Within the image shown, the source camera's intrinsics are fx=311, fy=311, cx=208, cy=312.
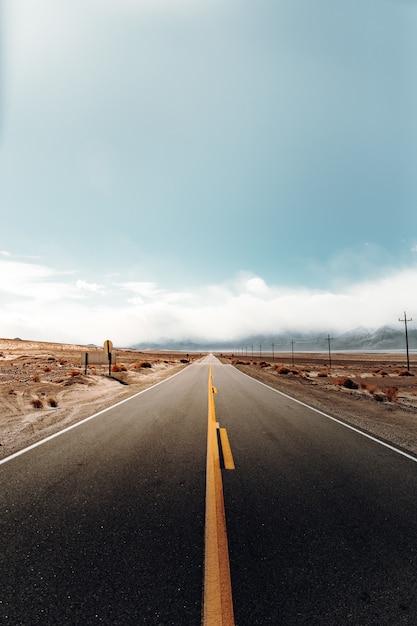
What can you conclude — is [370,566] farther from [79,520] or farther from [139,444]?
[139,444]

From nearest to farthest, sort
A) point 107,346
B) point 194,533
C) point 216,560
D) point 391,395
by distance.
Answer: point 216,560
point 194,533
point 391,395
point 107,346

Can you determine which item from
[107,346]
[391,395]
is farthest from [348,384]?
[107,346]

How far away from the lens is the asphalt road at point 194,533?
101 inches

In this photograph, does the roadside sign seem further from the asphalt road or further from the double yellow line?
the double yellow line

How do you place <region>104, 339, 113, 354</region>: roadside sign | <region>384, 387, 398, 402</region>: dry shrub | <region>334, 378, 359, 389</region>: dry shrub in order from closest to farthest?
<region>384, 387, 398, 402</region>: dry shrub
<region>334, 378, 359, 389</region>: dry shrub
<region>104, 339, 113, 354</region>: roadside sign

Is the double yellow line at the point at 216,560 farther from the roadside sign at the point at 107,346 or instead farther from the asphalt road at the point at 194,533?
the roadside sign at the point at 107,346

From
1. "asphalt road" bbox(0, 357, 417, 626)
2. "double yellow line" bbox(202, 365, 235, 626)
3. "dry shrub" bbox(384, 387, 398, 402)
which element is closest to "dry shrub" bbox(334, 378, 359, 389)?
"dry shrub" bbox(384, 387, 398, 402)

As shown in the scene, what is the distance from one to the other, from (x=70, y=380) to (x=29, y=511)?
54.8ft

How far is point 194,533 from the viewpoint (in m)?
3.63

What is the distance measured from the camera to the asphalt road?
8.40 ft

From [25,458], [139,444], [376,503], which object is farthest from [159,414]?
[376,503]

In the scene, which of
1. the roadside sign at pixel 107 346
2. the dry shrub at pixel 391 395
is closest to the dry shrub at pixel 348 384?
the dry shrub at pixel 391 395

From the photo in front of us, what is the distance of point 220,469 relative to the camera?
5715 mm

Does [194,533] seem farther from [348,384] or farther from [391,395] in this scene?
[348,384]
